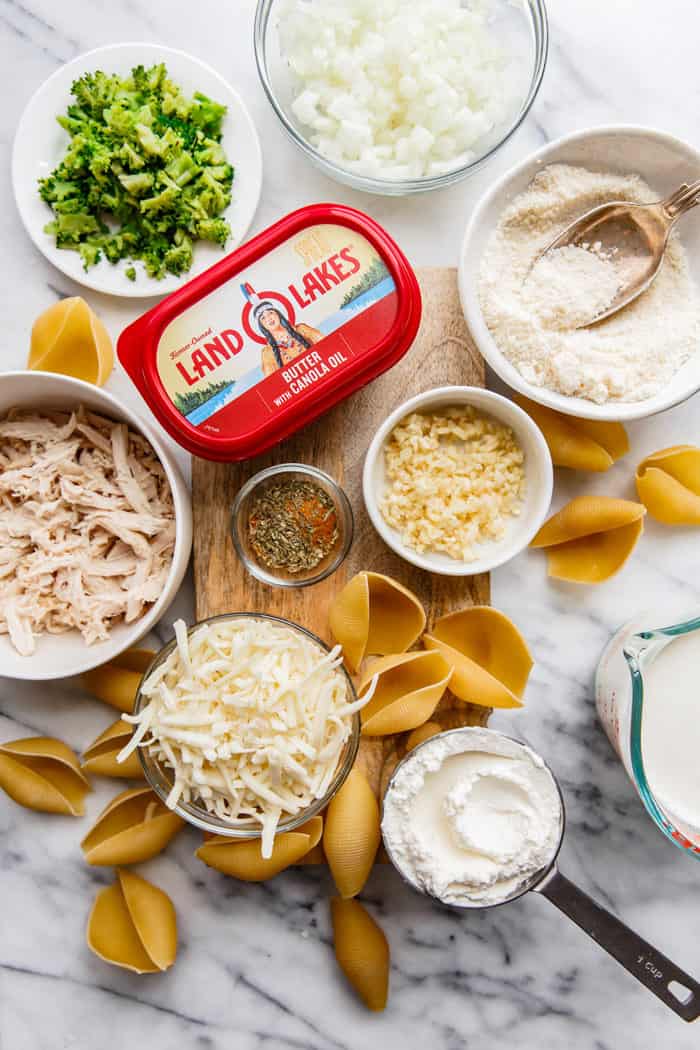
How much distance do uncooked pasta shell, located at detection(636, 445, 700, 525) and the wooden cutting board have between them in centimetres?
32

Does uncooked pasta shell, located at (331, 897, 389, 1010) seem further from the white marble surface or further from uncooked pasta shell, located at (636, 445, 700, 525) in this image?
uncooked pasta shell, located at (636, 445, 700, 525)

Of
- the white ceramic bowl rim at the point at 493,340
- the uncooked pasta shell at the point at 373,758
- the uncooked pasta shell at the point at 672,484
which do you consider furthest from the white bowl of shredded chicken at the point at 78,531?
the uncooked pasta shell at the point at 672,484

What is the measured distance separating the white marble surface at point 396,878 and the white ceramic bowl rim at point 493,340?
5.6 inches

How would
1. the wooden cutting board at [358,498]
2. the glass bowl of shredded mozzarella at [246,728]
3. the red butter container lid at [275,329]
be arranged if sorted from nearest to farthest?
the glass bowl of shredded mozzarella at [246,728] < the red butter container lid at [275,329] < the wooden cutting board at [358,498]

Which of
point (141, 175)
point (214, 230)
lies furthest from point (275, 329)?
point (141, 175)

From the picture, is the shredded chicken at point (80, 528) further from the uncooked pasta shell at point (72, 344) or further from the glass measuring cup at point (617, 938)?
the glass measuring cup at point (617, 938)

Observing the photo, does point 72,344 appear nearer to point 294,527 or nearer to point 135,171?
point 135,171

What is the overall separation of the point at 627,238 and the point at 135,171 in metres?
0.79

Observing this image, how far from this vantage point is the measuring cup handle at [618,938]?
1.24 meters

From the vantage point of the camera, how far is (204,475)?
1346 mm

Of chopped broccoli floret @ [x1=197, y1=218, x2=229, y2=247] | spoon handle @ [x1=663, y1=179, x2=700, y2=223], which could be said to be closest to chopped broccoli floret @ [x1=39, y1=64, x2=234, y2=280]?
chopped broccoli floret @ [x1=197, y1=218, x2=229, y2=247]

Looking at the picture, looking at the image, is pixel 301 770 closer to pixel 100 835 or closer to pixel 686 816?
pixel 100 835

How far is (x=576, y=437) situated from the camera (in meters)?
1.38

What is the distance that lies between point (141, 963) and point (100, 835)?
0.68 feet
